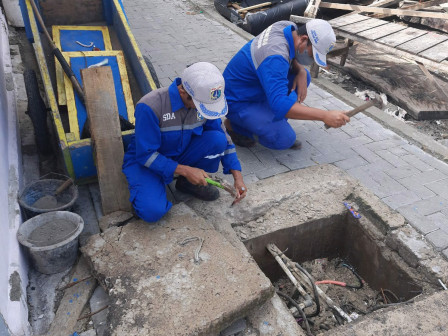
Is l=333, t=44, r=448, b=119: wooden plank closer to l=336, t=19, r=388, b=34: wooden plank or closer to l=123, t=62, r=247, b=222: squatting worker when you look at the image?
l=336, t=19, r=388, b=34: wooden plank

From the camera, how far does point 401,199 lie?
3713 mm

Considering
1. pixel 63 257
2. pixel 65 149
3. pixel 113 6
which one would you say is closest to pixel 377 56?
pixel 113 6

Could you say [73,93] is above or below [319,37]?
below

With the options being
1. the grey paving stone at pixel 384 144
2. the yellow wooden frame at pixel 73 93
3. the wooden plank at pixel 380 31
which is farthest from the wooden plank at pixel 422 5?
the yellow wooden frame at pixel 73 93

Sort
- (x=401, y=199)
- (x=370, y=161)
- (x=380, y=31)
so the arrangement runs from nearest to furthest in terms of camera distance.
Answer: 1. (x=401, y=199)
2. (x=370, y=161)
3. (x=380, y=31)

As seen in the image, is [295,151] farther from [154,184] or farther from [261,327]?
[261,327]

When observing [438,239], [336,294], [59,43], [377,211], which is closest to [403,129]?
[377,211]

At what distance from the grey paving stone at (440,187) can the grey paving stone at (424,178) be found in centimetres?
5

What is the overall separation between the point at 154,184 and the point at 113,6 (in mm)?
3479

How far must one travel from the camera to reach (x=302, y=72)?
170 inches

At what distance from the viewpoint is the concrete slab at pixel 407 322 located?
96.3 inches

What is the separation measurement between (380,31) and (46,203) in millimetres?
5495

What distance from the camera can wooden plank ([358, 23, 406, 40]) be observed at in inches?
231

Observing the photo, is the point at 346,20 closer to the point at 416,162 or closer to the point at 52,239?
the point at 416,162
